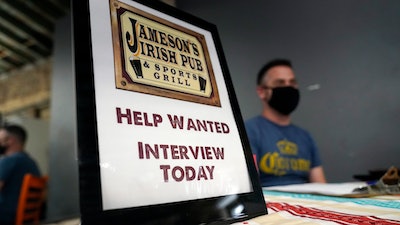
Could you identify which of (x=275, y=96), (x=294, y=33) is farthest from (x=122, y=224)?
(x=294, y=33)

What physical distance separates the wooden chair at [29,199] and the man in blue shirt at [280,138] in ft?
6.85

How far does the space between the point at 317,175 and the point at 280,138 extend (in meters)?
0.30

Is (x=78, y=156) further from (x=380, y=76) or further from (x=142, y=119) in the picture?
(x=380, y=76)

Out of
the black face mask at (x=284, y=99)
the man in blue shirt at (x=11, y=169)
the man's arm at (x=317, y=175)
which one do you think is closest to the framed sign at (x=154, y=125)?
the black face mask at (x=284, y=99)

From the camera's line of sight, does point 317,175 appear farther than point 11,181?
No

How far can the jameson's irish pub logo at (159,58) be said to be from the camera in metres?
0.48

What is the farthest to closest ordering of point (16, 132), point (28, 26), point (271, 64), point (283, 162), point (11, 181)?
point (28, 26) < point (16, 132) < point (11, 181) < point (271, 64) < point (283, 162)

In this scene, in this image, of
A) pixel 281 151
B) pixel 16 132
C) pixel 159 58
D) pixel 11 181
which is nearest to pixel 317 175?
pixel 281 151

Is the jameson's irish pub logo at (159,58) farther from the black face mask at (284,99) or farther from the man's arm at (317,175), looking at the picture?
the man's arm at (317,175)

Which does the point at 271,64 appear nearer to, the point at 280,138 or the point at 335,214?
the point at 280,138

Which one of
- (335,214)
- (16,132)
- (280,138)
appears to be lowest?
(335,214)

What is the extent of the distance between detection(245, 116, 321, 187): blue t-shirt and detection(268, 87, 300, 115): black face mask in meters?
0.10

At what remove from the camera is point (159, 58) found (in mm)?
541

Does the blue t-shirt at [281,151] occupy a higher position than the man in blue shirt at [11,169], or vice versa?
the man in blue shirt at [11,169]
